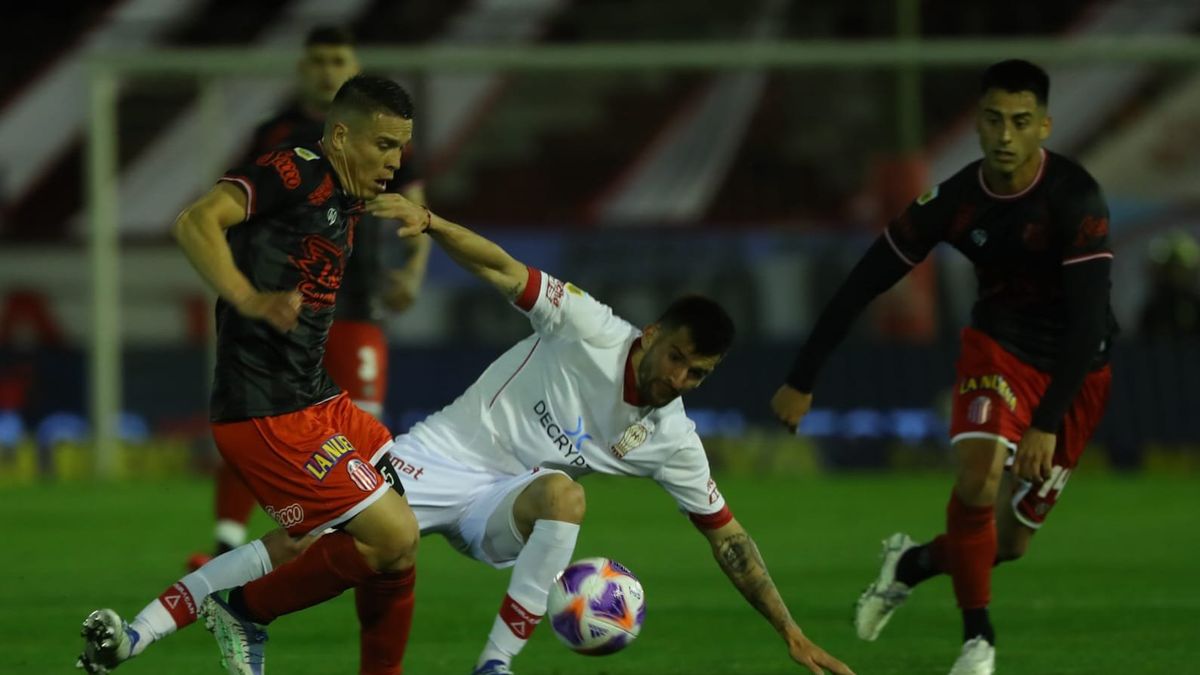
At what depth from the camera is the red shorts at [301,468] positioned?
5.81 metres

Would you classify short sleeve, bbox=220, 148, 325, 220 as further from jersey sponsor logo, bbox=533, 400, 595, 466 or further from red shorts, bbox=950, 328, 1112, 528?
red shorts, bbox=950, 328, 1112, 528

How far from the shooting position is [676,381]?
6.08 metres

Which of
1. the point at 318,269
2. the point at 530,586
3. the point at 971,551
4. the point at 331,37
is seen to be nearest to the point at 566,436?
the point at 530,586

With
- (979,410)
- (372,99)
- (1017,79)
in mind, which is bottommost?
(979,410)

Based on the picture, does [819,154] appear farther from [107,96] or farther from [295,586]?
[295,586]

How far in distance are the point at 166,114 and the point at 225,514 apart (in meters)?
15.5

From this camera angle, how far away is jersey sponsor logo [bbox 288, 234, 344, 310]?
19.0 ft

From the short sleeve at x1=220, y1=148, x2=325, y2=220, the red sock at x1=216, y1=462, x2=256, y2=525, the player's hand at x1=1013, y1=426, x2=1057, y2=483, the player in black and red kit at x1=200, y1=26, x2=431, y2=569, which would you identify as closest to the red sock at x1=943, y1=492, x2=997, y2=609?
the player's hand at x1=1013, y1=426, x2=1057, y2=483

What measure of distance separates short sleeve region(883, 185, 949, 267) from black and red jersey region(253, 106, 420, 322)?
2.65 meters

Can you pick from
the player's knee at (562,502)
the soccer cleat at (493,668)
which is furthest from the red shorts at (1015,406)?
the soccer cleat at (493,668)

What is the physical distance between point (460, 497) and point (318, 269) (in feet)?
3.53

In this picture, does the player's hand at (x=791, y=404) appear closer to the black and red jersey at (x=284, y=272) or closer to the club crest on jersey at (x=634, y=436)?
the club crest on jersey at (x=634, y=436)

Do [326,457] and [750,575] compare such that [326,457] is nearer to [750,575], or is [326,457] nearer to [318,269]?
[318,269]

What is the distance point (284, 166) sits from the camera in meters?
5.70
